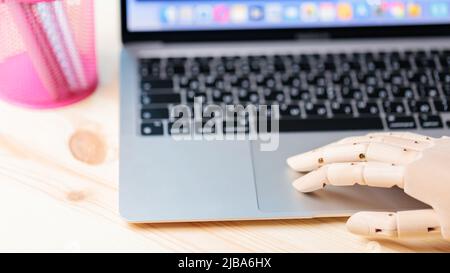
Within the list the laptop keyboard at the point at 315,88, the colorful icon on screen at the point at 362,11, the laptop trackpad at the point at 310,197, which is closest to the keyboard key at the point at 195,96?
the laptop keyboard at the point at 315,88

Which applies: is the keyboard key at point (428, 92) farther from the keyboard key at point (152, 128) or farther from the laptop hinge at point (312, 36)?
the keyboard key at point (152, 128)

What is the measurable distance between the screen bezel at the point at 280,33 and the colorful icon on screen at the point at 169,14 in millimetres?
14

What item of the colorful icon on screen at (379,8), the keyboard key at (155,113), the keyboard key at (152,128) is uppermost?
the colorful icon on screen at (379,8)

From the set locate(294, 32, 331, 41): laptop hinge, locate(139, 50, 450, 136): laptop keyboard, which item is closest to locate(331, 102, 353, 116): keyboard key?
locate(139, 50, 450, 136): laptop keyboard

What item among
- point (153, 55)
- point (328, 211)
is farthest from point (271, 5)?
point (328, 211)

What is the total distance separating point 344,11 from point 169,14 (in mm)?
203

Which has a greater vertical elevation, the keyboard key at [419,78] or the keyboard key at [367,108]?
the keyboard key at [419,78]

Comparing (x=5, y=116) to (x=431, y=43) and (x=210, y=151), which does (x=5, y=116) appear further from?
(x=431, y=43)

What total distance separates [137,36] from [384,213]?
1.16 feet

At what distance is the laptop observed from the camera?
24.4 inches

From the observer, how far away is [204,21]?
0.76 metres

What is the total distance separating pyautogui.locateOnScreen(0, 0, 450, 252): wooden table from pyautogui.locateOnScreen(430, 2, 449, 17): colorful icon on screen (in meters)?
0.31

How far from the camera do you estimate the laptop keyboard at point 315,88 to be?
0.70 metres
